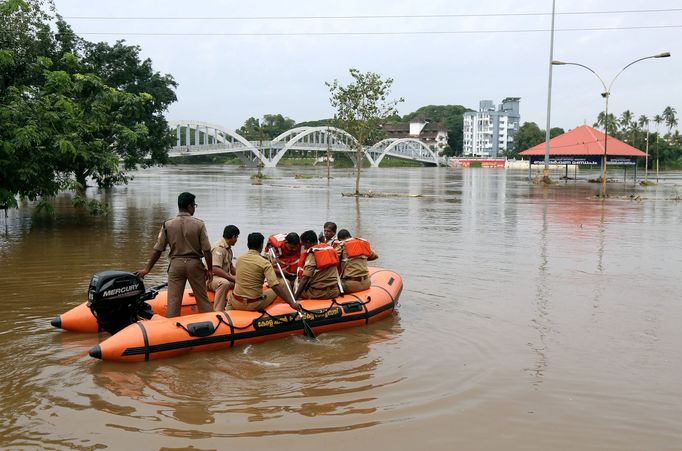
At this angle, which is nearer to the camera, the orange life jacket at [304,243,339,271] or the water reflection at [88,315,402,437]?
the water reflection at [88,315,402,437]

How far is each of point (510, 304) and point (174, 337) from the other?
493cm

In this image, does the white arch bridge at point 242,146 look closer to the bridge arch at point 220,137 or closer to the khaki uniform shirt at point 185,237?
the bridge arch at point 220,137

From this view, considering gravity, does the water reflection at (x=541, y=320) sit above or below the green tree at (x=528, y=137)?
below

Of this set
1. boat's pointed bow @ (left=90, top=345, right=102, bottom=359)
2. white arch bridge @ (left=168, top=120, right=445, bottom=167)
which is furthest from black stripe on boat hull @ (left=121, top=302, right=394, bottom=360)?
white arch bridge @ (left=168, top=120, right=445, bottom=167)

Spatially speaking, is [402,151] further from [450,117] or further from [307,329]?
[307,329]

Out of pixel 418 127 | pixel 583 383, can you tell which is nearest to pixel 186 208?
pixel 583 383

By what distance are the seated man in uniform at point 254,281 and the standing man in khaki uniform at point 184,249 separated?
390 millimetres

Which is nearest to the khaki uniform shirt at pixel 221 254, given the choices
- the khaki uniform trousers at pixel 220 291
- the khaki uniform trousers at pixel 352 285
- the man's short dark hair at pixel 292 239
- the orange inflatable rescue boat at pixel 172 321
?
the khaki uniform trousers at pixel 220 291

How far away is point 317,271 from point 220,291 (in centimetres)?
123

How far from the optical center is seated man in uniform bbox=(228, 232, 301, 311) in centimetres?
704

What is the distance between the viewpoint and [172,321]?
261 inches

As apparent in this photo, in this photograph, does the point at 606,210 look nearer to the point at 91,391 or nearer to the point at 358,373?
the point at 358,373

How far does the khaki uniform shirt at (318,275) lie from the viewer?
771 cm

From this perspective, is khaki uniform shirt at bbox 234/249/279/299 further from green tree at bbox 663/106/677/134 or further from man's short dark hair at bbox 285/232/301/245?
green tree at bbox 663/106/677/134
